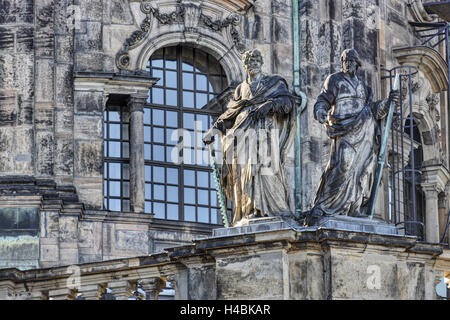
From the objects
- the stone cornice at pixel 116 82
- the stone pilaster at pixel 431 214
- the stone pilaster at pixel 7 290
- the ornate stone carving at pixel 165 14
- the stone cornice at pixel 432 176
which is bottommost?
the stone pilaster at pixel 7 290

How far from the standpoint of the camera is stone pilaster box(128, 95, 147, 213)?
1109 inches

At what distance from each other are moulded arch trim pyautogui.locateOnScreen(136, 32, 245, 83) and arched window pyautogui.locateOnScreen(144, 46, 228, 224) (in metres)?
0.23

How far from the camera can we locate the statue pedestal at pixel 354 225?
20938mm

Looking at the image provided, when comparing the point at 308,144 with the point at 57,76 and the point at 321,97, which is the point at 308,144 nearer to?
the point at 57,76

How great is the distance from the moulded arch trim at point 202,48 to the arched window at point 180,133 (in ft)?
0.76

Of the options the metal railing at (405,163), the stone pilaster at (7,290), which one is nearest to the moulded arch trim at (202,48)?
the metal railing at (405,163)

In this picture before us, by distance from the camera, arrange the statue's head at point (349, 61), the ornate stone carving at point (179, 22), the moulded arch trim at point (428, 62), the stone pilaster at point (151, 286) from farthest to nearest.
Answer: the moulded arch trim at point (428, 62) < the ornate stone carving at point (179, 22) < the statue's head at point (349, 61) < the stone pilaster at point (151, 286)

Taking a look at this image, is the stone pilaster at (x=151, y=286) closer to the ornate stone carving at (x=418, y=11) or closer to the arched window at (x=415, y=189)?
the arched window at (x=415, y=189)

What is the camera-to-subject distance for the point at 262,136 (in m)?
21.5

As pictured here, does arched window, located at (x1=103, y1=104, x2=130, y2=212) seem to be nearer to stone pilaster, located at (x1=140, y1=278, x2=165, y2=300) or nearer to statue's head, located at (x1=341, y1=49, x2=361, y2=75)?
stone pilaster, located at (x1=140, y1=278, x2=165, y2=300)

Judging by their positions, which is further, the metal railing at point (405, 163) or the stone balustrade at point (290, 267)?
the metal railing at point (405, 163)

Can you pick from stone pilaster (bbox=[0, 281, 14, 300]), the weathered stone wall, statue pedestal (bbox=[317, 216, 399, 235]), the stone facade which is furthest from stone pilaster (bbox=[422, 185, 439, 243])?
stone pilaster (bbox=[0, 281, 14, 300])
